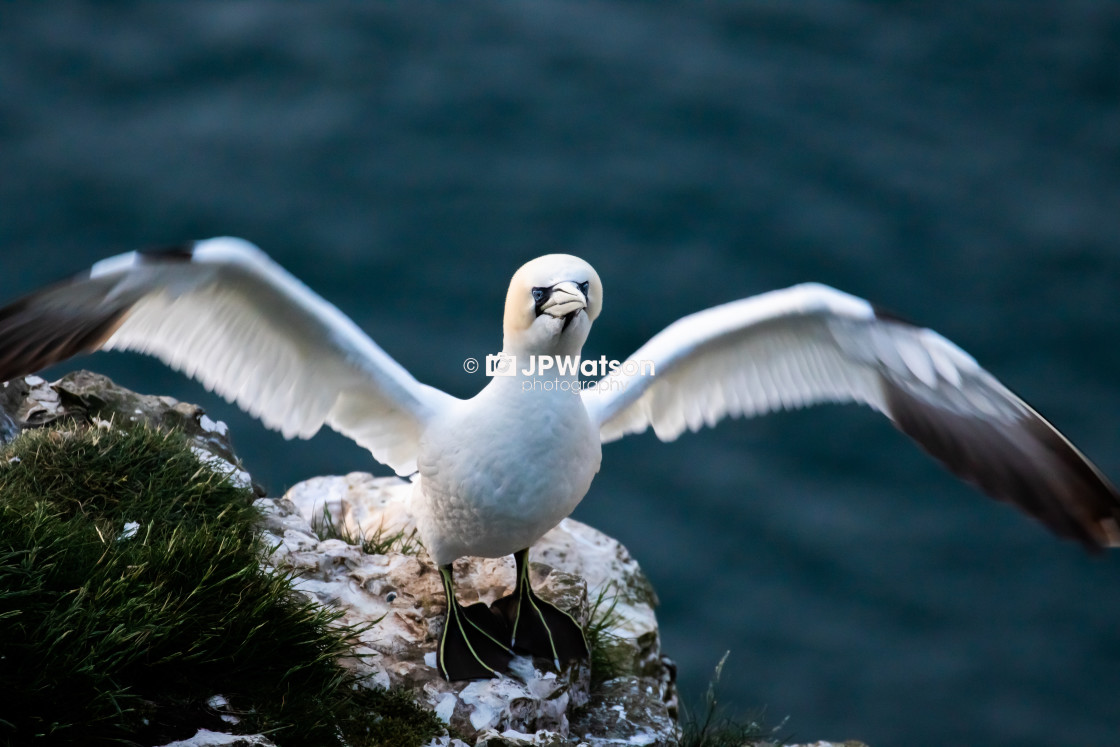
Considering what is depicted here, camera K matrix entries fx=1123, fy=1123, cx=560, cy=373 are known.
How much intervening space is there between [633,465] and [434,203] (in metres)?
3.90

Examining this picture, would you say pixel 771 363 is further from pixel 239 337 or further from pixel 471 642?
pixel 239 337

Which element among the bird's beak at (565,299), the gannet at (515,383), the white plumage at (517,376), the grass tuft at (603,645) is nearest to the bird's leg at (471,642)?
the gannet at (515,383)

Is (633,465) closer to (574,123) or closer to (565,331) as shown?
(574,123)

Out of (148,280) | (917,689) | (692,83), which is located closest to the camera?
(148,280)

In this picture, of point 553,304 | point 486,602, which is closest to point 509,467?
point 553,304

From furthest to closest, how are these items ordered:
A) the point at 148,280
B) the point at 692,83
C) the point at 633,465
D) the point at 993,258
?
the point at 692,83, the point at 993,258, the point at 633,465, the point at 148,280

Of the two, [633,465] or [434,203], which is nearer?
[633,465]

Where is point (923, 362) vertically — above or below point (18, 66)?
below

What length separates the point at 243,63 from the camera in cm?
1331

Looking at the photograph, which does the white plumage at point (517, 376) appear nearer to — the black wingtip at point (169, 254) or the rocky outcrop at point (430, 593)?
the black wingtip at point (169, 254)

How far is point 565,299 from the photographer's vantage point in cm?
430

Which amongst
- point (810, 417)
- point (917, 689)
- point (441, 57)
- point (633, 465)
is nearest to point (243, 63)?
point (441, 57)

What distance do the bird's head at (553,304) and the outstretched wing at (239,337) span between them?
723mm

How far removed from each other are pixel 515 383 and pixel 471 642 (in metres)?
1.14
